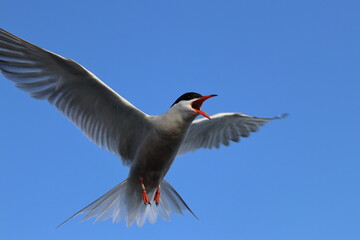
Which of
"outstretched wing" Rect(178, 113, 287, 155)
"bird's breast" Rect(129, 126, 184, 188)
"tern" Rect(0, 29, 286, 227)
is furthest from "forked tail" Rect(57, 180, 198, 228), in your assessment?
"outstretched wing" Rect(178, 113, 287, 155)

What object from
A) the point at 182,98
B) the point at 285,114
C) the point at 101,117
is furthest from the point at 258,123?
the point at 101,117

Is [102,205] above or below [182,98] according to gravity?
below

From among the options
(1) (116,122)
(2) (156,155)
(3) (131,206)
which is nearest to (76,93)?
(1) (116,122)

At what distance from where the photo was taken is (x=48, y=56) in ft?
18.8

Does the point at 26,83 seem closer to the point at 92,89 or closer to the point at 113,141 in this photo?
the point at 92,89

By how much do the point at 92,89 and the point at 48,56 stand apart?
59 cm

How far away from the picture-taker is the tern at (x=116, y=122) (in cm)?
567

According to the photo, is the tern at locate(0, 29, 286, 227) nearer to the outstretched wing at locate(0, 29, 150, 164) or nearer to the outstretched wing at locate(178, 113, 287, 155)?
the outstretched wing at locate(0, 29, 150, 164)

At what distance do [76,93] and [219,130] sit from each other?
209 centimetres

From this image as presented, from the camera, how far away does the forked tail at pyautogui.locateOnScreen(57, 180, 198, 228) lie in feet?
20.5

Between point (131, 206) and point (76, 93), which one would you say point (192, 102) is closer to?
point (76, 93)

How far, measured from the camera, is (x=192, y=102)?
223 inches

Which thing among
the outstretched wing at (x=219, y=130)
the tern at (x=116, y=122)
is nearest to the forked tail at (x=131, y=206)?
the tern at (x=116, y=122)

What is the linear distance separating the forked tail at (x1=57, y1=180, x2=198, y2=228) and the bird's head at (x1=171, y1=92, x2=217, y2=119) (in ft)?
3.71
